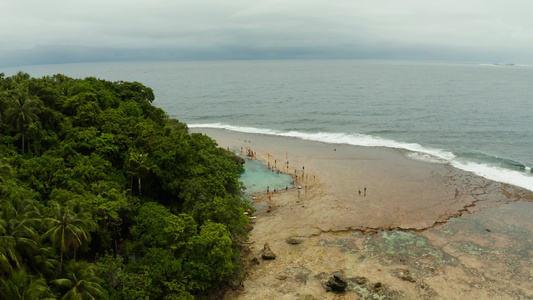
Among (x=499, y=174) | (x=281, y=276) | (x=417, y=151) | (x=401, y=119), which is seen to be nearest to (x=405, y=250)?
(x=281, y=276)

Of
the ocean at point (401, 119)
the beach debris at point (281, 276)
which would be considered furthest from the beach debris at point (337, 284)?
the ocean at point (401, 119)

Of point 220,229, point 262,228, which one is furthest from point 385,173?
point 220,229

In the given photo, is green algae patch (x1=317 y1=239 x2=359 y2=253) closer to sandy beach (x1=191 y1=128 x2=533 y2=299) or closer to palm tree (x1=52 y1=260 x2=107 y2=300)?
sandy beach (x1=191 y1=128 x2=533 y2=299)

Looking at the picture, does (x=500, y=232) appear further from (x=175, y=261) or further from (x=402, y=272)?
(x=175, y=261)

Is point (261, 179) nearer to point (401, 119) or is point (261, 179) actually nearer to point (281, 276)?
point (281, 276)

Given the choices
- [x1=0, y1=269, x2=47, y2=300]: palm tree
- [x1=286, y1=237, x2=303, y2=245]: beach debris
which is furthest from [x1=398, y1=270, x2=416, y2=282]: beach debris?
[x1=0, y1=269, x2=47, y2=300]: palm tree

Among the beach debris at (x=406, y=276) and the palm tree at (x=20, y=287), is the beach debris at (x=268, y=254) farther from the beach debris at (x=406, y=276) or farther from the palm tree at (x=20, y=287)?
the palm tree at (x=20, y=287)
